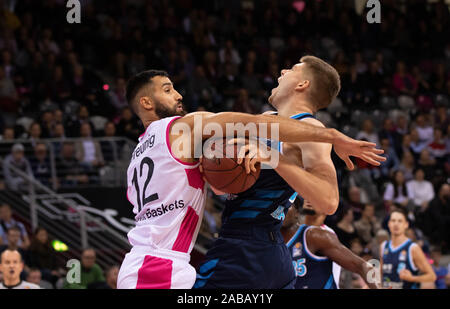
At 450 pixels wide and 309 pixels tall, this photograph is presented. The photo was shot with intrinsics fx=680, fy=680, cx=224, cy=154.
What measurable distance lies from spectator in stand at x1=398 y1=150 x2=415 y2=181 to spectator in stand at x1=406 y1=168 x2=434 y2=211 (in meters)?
0.26

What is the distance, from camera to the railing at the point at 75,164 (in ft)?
33.1

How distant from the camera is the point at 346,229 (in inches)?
395

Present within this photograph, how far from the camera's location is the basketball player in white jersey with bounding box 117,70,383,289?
11.2ft

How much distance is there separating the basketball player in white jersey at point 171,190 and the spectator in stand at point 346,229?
6321mm

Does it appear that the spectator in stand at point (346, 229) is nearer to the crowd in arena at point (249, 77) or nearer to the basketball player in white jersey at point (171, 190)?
the crowd in arena at point (249, 77)

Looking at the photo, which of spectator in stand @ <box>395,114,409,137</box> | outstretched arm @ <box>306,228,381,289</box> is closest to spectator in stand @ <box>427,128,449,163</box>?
spectator in stand @ <box>395,114,409,137</box>

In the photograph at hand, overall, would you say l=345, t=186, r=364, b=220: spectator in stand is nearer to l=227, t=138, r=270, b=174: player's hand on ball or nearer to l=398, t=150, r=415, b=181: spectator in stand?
l=398, t=150, r=415, b=181: spectator in stand

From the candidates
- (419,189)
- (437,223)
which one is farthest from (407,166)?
(437,223)

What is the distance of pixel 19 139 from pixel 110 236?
79.6 inches

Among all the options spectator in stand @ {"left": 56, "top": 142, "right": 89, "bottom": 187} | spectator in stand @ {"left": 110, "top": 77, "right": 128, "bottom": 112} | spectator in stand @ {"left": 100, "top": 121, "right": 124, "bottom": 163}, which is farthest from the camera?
spectator in stand @ {"left": 110, "top": 77, "right": 128, "bottom": 112}

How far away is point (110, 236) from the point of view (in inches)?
395

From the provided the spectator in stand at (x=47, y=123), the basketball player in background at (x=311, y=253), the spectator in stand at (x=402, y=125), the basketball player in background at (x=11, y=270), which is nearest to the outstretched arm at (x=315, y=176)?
the basketball player in background at (x=311, y=253)

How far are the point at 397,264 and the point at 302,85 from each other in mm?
5004
